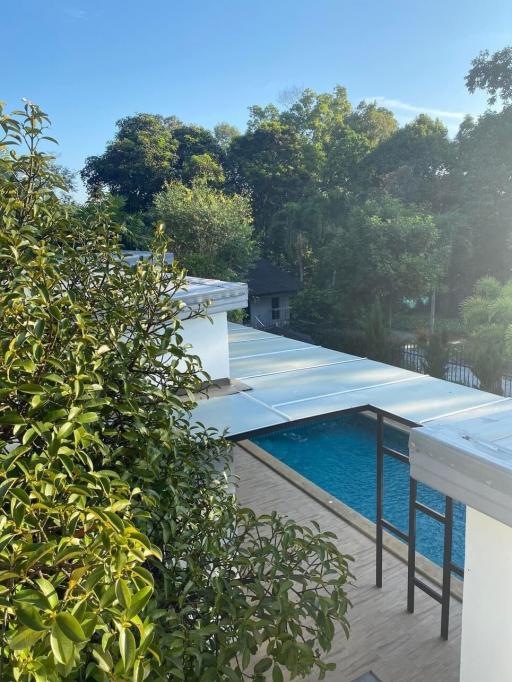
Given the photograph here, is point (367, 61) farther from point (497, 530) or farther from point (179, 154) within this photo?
point (497, 530)

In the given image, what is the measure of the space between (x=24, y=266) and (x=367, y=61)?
48.6m

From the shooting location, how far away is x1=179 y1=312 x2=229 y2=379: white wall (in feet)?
26.5

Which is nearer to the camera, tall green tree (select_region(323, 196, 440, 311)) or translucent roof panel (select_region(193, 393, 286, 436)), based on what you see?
translucent roof panel (select_region(193, 393, 286, 436))

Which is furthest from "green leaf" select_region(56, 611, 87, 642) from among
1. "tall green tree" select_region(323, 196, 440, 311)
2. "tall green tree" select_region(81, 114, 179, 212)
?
"tall green tree" select_region(81, 114, 179, 212)

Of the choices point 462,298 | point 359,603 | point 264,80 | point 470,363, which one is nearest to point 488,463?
point 359,603

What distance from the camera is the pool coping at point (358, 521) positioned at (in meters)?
6.91

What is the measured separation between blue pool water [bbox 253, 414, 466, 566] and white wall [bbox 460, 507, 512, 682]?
6770mm

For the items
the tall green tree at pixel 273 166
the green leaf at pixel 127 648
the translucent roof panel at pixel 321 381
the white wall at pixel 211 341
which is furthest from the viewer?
the tall green tree at pixel 273 166

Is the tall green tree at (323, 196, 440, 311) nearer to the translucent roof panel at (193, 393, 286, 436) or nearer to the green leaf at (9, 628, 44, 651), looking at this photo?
the translucent roof panel at (193, 393, 286, 436)

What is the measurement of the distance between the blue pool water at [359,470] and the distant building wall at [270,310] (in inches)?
611

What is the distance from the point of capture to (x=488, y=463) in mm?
2234

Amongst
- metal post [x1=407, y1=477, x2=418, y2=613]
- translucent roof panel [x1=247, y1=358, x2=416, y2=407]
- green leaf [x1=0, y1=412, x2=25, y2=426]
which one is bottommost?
metal post [x1=407, y1=477, x2=418, y2=613]

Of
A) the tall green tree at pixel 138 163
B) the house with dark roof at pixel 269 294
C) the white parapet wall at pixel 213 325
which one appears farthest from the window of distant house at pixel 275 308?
the white parapet wall at pixel 213 325

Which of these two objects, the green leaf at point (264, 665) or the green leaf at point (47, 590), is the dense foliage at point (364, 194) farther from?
the green leaf at point (47, 590)
